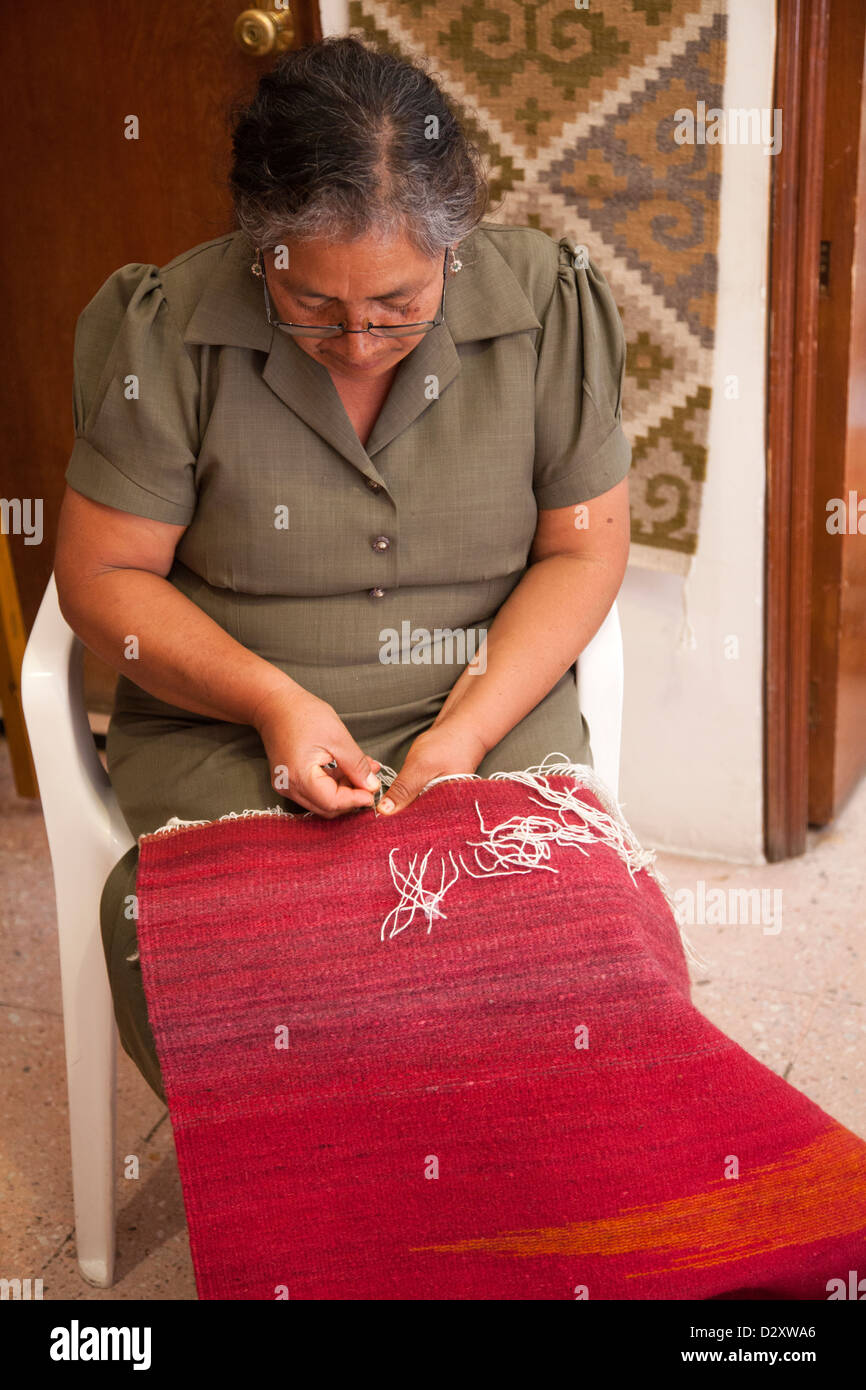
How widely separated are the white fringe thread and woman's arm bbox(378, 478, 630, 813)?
0.05 metres

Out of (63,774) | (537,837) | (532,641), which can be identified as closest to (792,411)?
(532,641)

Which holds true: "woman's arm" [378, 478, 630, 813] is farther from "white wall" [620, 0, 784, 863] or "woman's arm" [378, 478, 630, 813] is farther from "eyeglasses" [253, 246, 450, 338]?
"white wall" [620, 0, 784, 863]

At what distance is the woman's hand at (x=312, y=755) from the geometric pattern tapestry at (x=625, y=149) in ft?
2.77

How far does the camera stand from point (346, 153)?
3.66ft

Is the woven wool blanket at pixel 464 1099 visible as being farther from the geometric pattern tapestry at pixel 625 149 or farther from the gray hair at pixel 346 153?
the geometric pattern tapestry at pixel 625 149

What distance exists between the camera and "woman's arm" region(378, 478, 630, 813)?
4.39 feet

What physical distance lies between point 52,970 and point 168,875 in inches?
36.9

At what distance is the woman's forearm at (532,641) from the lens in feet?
4.47

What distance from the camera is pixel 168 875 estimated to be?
1.21 meters

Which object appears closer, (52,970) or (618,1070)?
(618,1070)

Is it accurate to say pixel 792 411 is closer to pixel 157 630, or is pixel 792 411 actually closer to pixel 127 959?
pixel 157 630
